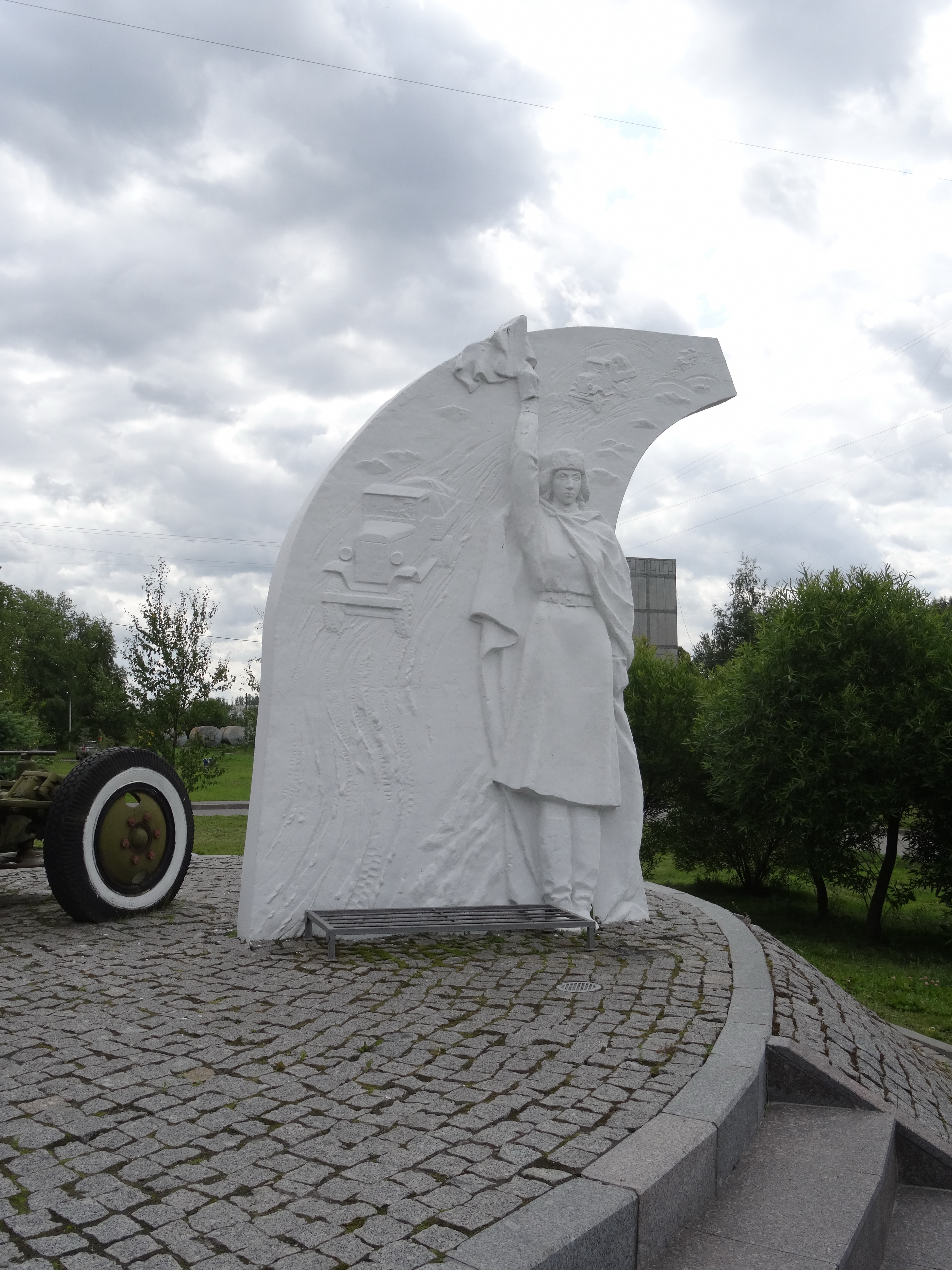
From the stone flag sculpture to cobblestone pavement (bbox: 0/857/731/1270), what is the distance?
63cm

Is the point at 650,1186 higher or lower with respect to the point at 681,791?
lower

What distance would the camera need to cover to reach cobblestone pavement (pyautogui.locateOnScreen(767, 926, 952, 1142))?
4.04m

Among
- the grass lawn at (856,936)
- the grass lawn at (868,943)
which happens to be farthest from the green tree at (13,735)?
the grass lawn at (868,943)

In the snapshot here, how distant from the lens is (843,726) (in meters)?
9.91

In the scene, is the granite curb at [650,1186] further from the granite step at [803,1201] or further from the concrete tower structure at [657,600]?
the concrete tower structure at [657,600]

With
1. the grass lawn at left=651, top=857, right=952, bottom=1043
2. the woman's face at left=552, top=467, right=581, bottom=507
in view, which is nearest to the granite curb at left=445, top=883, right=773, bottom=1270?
the woman's face at left=552, top=467, right=581, bottom=507

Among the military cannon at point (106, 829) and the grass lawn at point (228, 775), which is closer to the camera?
the military cannon at point (106, 829)

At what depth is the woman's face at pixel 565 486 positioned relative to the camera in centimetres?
637

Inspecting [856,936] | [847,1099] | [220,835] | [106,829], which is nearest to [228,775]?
[220,835]

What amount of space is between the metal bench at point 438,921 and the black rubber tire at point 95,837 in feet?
3.81

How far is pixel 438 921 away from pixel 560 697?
1.60 metres

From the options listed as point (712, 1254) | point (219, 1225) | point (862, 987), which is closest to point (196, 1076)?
point (219, 1225)

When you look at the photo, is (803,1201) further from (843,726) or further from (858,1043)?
(843,726)

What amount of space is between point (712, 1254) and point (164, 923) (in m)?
4.00
